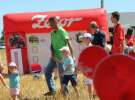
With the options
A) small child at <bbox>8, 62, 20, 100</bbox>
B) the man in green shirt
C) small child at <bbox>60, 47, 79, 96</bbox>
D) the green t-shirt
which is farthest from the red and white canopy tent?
small child at <bbox>8, 62, 20, 100</bbox>

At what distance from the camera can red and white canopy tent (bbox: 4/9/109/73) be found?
20.1 metres

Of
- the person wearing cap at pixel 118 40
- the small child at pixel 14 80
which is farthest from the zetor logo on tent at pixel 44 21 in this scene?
the person wearing cap at pixel 118 40

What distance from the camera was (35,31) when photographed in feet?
66.2

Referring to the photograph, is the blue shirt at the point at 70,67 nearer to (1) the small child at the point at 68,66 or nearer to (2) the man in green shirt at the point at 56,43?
(1) the small child at the point at 68,66

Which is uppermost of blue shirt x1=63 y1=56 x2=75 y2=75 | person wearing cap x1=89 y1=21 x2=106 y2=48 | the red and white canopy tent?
person wearing cap x1=89 y1=21 x2=106 y2=48

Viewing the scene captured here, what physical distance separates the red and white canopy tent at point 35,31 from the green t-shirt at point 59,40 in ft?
27.6

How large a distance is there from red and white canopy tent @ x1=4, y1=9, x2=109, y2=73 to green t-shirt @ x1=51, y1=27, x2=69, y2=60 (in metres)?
8.40

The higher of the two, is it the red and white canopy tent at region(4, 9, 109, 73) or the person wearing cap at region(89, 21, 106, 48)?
the person wearing cap at region(89, 21, 106, 48)

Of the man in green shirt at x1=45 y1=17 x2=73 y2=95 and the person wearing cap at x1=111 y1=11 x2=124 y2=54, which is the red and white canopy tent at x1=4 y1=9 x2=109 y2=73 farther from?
the person wearing cap at x1=111 y1=11 x2=124 y2=54

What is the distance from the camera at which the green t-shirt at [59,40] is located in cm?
1140

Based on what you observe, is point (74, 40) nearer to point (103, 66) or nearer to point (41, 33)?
point (41, 33)

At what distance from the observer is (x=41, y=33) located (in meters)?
20.3

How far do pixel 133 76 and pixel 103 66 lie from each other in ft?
1.40

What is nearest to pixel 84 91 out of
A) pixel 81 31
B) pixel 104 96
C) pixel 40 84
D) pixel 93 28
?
pixel 93 28
